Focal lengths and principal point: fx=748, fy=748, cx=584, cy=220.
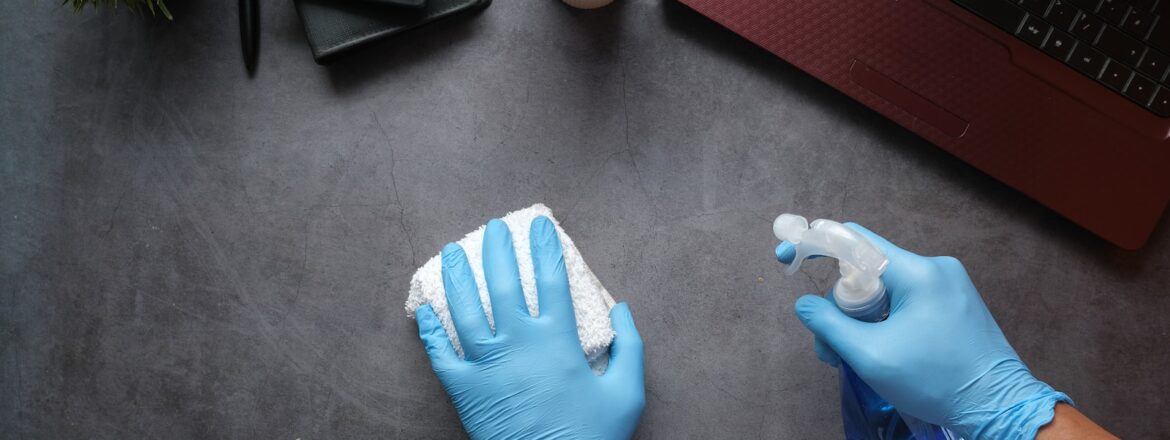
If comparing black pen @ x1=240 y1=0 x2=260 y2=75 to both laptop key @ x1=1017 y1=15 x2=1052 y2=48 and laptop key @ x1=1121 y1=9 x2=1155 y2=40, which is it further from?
laptop key @ x1=1121 y1=9 x2=1155 y2=40

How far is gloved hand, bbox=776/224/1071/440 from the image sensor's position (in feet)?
2.91

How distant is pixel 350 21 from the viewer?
104cm

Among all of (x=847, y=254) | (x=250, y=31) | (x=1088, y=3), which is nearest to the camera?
(x=847, y=254)

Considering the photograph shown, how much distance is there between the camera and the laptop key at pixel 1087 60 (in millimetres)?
974

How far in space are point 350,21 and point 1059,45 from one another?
95 cm

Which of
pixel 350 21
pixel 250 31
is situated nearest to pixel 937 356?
pixel 350 21

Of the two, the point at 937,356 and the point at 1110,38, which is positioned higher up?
the point at 1110,38

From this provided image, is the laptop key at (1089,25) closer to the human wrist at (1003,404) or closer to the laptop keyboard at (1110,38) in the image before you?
the laptop keyboard at (1110,38)

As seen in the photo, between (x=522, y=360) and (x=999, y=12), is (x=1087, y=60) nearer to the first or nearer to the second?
(x=999, y=12)

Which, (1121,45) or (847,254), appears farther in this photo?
(1121,45)

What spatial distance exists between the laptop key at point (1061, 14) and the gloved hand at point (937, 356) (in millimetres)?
361

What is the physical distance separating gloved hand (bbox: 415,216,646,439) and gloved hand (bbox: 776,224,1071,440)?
0.94 feet

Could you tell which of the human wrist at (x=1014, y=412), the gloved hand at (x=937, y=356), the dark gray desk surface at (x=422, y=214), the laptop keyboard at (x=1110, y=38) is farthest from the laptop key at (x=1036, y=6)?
the human wrist at (x=1014, y=412)

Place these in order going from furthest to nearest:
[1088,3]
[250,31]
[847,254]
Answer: [250,31]
[1088,3]
[847,254]
